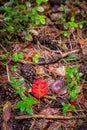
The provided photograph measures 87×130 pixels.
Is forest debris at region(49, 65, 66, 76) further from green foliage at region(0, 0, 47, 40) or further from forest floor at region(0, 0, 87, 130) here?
green foliage at region(0, 0, 47, 40)

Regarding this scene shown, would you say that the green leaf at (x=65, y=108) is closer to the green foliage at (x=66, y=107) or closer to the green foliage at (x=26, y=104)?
the green foliage at (x=66, y=107)

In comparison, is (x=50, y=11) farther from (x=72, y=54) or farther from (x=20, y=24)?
(x=72, y=54)

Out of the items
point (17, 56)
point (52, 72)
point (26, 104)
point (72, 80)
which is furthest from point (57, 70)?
point (26, 104)

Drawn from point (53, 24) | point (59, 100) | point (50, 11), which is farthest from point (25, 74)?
point (50, 11)

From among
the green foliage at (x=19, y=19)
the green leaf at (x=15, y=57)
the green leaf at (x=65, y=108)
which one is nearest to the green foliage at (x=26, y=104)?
the green leaf at (x=65, y=108)

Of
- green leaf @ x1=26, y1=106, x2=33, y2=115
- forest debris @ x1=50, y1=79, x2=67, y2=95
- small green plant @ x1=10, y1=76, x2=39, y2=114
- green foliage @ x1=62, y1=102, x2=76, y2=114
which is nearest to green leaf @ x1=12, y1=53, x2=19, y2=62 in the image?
small green plant @ x1=10, y1=76, x2=39, y2=114

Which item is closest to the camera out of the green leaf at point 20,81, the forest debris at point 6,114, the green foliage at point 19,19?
the forest debris at point 6,114

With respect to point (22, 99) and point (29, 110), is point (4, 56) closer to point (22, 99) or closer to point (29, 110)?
point (22, 99)
